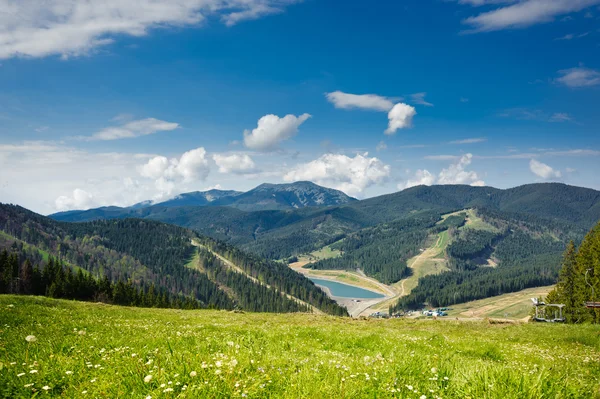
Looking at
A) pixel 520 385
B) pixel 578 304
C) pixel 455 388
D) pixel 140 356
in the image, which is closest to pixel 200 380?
pixel 140 356

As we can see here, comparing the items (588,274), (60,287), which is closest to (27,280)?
(60,287)

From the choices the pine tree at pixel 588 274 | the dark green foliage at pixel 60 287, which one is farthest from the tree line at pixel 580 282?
the dark green foliage at pixel 60 287

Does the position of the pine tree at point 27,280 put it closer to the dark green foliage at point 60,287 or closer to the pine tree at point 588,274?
the dark green foliage at point 60,287

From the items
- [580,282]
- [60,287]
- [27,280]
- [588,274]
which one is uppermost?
[588,274]

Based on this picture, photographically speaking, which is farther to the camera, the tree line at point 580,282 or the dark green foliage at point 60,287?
the dark green foliage at point 60,287

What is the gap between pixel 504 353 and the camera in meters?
14.7

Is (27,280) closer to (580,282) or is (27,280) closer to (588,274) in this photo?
(580,282)

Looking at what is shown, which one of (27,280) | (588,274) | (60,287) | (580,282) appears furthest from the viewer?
(27,280)

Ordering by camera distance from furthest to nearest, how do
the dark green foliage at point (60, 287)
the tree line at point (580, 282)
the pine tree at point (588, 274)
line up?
1. the dark green foliage at point (60, 287)
2. the tree line at point (580, 282)
3. the pine tree at point (588, 274)

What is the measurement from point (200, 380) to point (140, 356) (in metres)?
2.47

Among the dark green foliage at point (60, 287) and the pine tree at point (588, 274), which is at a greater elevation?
the pine tree at point (588, 274)

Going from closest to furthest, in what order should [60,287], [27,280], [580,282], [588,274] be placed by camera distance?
1. [588,274]
2. [580,282]
3. [60,287]
4. [27,280]

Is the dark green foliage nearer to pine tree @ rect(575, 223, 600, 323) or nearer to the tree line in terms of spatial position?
the tree line

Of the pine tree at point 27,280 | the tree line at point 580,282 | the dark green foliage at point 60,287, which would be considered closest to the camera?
the tree line at point 580,282
